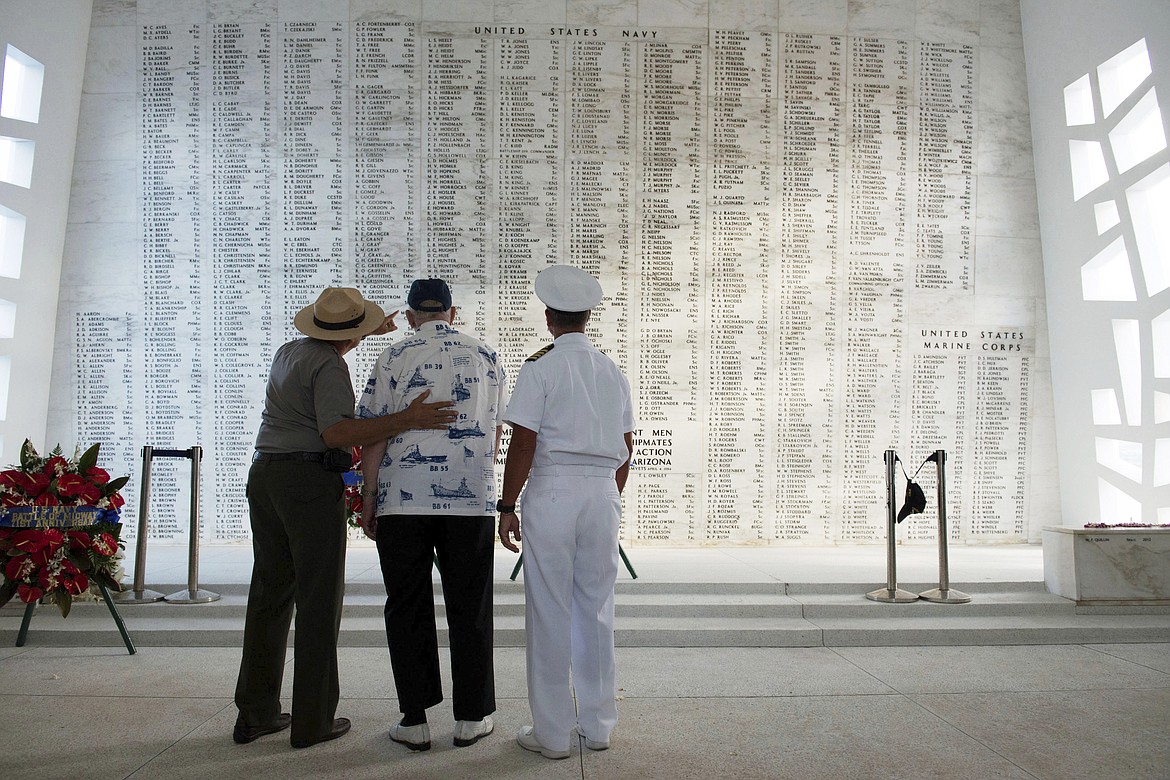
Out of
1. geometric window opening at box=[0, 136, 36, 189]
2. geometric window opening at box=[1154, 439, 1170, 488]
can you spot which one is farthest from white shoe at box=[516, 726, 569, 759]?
geometric window opening at box=[0, 136, 36, 189]

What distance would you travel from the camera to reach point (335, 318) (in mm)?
3035

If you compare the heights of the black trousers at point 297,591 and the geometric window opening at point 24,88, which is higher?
the geometric window opening at point 24,88

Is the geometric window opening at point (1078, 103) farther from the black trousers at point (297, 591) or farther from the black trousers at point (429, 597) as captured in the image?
the black trousers at point (297, 591)

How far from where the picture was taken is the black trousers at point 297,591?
2.88 meters

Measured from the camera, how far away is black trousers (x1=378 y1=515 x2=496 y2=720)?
9.38 ft

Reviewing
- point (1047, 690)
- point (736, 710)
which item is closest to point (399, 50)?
point (736, 710)

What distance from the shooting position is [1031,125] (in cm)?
732

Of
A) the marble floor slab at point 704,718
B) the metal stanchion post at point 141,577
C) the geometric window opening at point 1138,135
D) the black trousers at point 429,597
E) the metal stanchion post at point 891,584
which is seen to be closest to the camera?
the marble floor slab at point 704,718

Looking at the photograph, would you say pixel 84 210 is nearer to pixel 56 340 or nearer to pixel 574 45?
pixel 56 340

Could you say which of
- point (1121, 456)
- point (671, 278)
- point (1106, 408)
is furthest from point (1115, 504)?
point (671, 278)

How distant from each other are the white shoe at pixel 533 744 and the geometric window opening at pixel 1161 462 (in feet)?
17.7

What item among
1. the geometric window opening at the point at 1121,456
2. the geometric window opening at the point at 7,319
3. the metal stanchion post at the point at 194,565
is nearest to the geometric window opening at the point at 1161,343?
the geometric window opening at the point at 1121,456

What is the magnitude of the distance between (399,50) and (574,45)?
4.69ft

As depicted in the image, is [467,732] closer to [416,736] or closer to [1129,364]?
[416,736]
